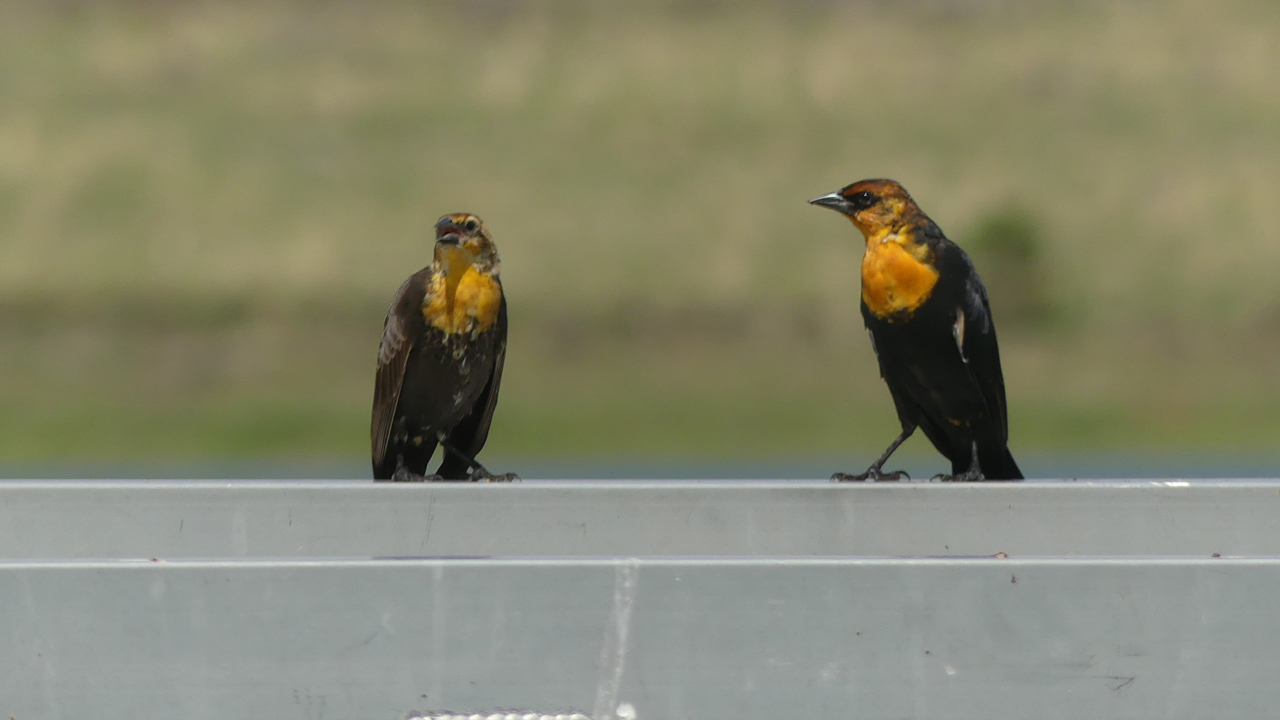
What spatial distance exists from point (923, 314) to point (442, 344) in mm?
1288

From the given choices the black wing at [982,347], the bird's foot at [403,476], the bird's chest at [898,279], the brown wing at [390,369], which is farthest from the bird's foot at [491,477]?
the black wing at [982,347]

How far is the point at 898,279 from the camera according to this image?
12.1ft

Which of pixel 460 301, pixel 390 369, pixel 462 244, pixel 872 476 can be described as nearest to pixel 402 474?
pixel 390 369

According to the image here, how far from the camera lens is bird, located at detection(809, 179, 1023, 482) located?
3684mm

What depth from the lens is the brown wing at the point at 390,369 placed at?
3954 mm

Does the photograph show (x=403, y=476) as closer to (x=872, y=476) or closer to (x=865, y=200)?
(x=872, y=476)
